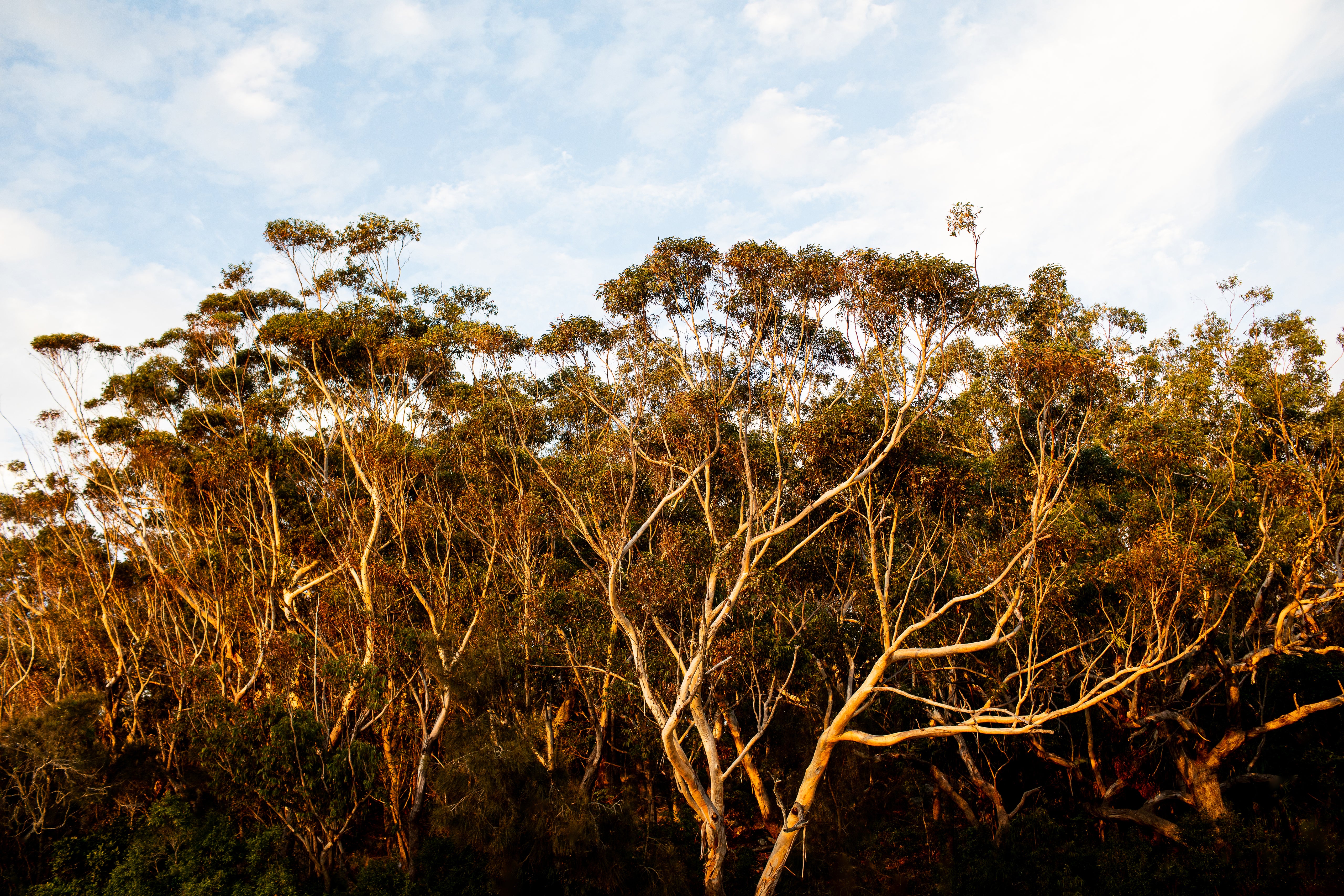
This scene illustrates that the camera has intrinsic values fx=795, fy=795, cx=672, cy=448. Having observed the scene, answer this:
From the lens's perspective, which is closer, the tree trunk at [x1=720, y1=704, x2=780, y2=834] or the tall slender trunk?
the tall slender trunk

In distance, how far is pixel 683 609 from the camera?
15016 mm

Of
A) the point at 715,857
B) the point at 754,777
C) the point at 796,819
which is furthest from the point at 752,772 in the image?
the point at 796,819

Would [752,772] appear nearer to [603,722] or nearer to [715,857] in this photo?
[603,722]

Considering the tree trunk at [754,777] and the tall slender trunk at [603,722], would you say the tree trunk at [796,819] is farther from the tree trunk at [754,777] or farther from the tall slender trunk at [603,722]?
the tall slender trunk at [603,722]

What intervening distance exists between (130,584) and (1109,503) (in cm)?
2288

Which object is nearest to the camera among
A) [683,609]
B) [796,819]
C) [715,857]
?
[796,819]

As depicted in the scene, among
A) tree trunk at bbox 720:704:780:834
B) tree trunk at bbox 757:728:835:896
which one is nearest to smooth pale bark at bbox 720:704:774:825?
tree trunk at bbox 720:704:780:834

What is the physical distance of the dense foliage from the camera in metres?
12.6

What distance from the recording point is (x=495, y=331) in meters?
17.3

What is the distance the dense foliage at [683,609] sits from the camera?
496 inches

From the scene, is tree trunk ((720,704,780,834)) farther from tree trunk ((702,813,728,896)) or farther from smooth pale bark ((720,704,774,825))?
tree trunk ((702,813,728,896))

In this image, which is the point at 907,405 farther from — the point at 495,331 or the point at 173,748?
the point at 173,748

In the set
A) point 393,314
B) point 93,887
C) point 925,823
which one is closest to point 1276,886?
point 925,823

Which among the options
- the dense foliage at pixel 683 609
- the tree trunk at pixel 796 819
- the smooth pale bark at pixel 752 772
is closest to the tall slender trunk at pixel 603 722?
the dense foliage at pixel 683 609
